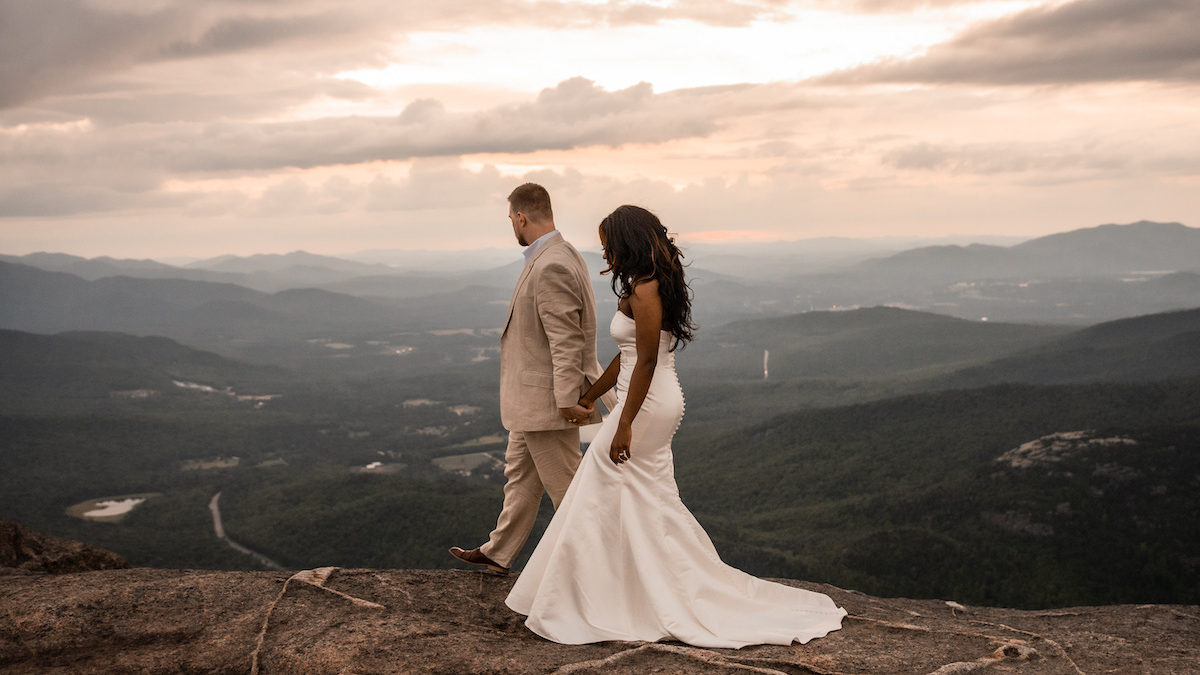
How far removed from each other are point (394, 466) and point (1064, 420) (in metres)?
78.0

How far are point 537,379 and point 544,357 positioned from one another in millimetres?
216

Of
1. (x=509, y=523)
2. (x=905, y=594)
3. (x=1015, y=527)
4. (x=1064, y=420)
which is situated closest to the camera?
(x=509, y=523)

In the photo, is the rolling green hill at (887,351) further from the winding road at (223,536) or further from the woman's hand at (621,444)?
the woman's hand at (621,444)

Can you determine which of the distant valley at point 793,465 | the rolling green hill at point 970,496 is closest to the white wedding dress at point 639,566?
the rolling green hill at point 970,496

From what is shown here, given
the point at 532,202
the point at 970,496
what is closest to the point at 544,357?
the point at 532,202

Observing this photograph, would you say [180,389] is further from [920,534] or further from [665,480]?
[665,480]

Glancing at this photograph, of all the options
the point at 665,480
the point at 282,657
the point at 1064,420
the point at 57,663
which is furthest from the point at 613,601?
the point at 1064,420

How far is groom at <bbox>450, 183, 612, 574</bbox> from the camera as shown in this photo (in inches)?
→ 283

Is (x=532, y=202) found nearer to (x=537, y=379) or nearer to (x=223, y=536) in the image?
(x=537, y=379)

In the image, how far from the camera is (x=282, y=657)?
6.23 m

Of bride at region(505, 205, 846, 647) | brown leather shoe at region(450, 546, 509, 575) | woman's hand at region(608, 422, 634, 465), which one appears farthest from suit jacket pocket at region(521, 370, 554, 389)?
brown leather shoe at region(450, 546, 509, 575)

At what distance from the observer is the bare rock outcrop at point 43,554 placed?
9.44 meters

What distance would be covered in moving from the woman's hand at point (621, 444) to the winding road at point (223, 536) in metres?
63.7

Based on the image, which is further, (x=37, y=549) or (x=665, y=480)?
(x=37, y=549)
